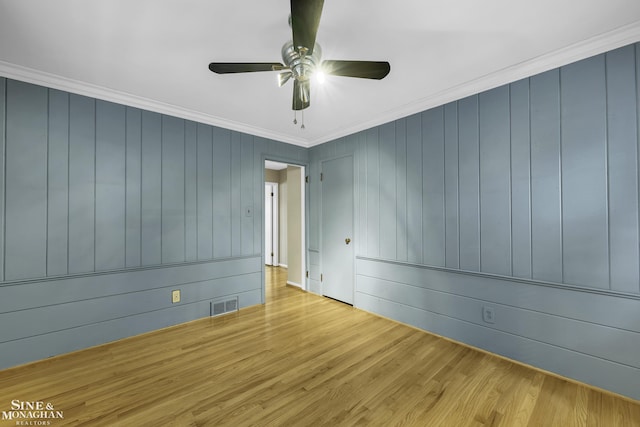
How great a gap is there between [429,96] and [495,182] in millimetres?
1117

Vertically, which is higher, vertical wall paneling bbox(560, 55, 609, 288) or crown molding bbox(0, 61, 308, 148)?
crown molding bbox(0, 61, 308, 148)

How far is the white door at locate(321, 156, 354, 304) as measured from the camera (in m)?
3.75

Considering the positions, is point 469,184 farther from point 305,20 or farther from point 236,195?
point 236,195

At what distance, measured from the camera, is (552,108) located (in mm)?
2121

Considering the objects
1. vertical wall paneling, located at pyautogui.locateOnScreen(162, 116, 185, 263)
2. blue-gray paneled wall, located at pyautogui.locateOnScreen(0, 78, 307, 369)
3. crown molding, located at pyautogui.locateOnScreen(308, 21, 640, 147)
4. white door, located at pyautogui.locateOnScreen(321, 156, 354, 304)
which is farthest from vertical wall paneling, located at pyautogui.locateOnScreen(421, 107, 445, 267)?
vertical wall paneling, located at pyautogui.locateOnScreen(162, 116, 185, 263)

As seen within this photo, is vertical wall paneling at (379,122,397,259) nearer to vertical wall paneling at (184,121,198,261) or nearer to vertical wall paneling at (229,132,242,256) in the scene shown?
vertical wall paneling at (229,132,242,256)

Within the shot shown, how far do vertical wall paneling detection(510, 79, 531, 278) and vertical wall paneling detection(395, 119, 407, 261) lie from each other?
102cm

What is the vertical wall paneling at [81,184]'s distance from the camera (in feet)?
8.18

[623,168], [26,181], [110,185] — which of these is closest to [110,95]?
[110,185]

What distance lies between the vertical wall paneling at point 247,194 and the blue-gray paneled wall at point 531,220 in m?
1.88

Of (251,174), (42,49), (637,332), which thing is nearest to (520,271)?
(637,332)

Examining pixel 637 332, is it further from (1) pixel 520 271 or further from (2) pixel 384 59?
(2) pixel 384 59

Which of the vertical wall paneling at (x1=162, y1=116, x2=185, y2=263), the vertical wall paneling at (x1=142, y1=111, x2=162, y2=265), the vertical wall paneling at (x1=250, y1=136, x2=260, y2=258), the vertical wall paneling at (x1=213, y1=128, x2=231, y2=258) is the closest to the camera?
the vertical wall paneling at (x1=142, y1=111, x2=162, y2=265)

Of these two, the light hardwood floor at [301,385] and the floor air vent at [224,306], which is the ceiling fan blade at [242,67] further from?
the floor air vent at [224,306]
